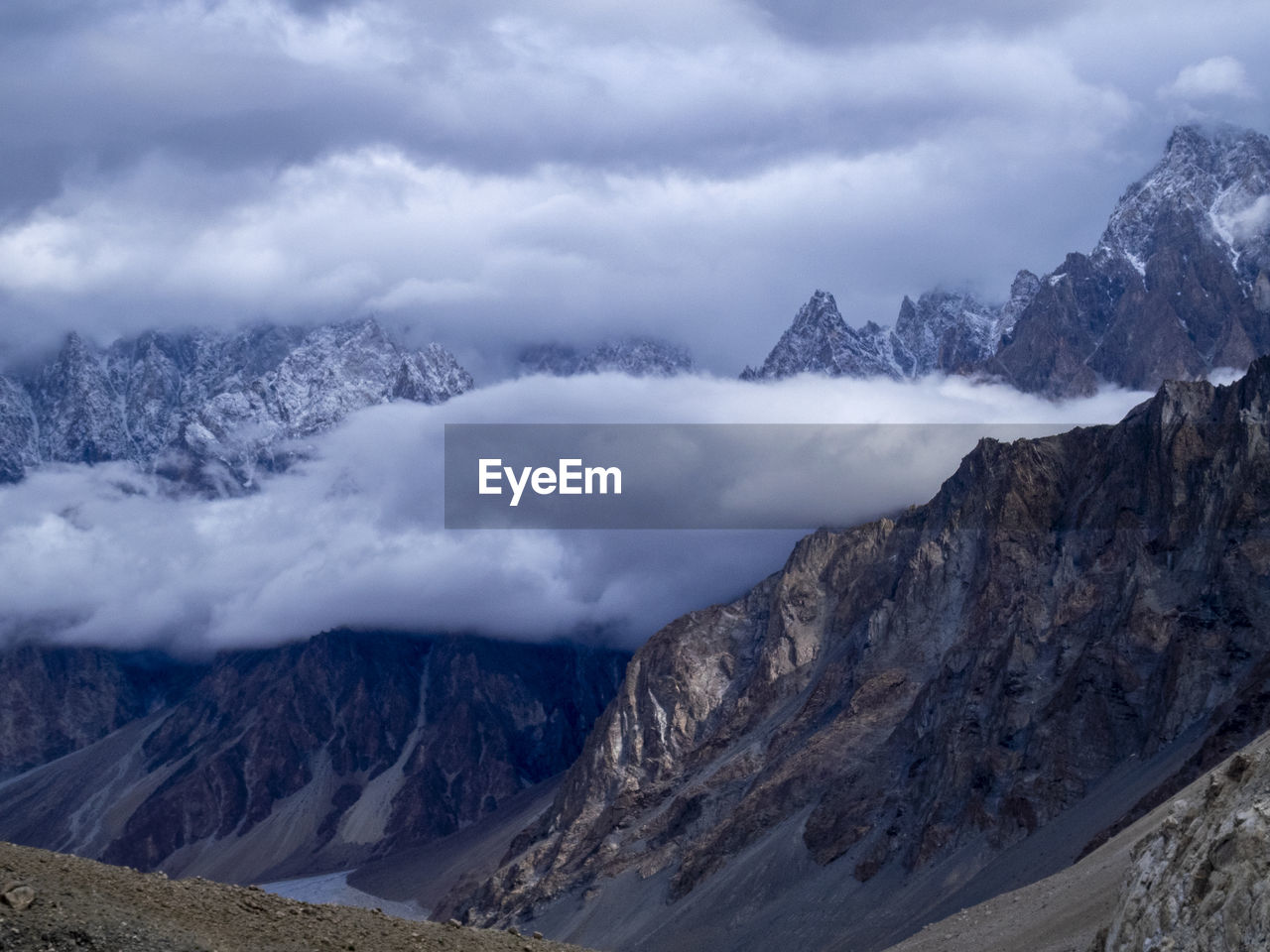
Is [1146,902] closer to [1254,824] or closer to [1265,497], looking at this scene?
[1254,824]

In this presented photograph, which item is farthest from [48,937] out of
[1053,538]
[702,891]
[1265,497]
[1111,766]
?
[1053,538]

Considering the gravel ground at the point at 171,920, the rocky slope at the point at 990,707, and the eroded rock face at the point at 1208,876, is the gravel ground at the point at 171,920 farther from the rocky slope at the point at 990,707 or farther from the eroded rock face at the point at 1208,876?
the rocky slope at the point at 990,707

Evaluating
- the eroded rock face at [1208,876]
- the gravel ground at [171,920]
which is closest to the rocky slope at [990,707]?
the gravel ground at [171,920]

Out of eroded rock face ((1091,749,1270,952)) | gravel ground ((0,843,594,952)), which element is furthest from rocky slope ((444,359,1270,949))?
eroded rock face ((1091,749,1270,952))

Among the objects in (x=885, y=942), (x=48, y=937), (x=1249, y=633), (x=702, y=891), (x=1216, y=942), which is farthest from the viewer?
(x=702, y=891)

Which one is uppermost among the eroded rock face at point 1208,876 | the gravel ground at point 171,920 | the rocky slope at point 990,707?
the eroded rock face at point 1208,876

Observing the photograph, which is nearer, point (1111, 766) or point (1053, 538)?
point (1111, 766)
